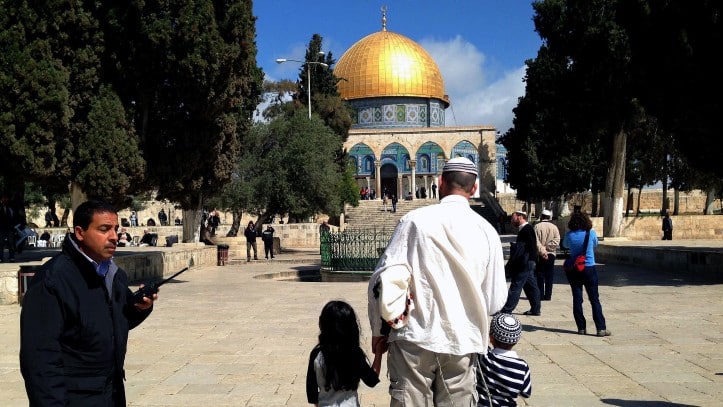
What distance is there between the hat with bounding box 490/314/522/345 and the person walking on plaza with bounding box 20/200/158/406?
5.27 ft

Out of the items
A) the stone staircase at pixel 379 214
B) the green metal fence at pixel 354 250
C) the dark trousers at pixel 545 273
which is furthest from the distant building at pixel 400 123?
the dark trousers at pixel 545 273

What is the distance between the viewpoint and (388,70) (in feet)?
188

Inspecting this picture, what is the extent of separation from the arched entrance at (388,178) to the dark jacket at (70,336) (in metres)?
50.3

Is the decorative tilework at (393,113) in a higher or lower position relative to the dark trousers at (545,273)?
higher

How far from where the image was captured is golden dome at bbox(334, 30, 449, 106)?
2238 inches

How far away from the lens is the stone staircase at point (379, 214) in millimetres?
38481

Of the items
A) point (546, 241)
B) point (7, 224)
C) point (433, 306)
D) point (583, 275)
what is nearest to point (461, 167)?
point (433, 306)

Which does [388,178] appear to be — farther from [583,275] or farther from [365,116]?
[583,275]

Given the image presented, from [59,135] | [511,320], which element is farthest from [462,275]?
[59,135]

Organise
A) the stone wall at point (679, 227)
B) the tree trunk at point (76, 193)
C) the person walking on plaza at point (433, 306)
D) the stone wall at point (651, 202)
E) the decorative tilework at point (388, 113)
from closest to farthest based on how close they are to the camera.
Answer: the person walking on plaza at point (433, 306)
the tree trunk at point (76, 193)
the stone wall at point (679, 227)
the stone wall at point (651, 202)
the decorative tilework at point (388, 113)

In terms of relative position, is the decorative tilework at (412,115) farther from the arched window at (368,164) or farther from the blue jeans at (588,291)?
the blue jeans at (588,291)

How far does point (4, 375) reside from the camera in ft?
19.5

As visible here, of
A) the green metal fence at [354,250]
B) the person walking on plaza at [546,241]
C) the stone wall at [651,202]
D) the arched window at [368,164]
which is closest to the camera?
the person walking on plaza at [546,241]

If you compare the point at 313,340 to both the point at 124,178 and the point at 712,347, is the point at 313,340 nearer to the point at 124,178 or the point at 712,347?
the point at 712,347
